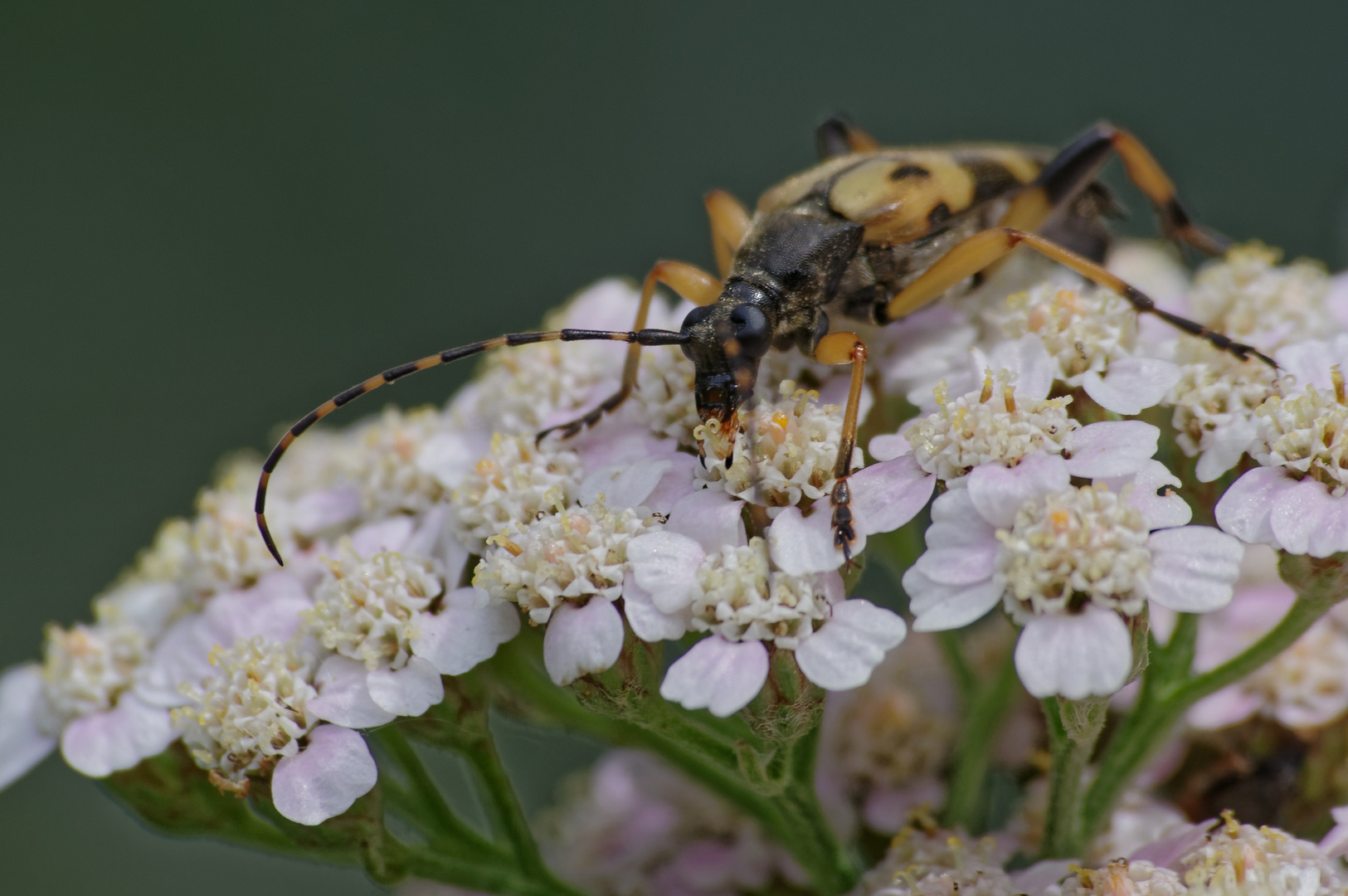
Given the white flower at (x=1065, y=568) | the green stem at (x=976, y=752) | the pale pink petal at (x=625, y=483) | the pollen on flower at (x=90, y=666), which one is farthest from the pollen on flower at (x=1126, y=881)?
the pollen on flower at (x=90, y=666)

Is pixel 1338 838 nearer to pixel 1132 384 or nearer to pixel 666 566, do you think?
pixel 1132 384

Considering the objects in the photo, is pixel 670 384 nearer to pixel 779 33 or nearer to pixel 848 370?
pixel 848 370

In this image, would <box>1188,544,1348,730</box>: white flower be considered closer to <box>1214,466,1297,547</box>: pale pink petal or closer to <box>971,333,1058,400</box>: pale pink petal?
<box>1214,466,1297,547</box>: pale pink petal

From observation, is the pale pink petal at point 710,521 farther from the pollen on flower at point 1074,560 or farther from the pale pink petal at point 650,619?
the pollen on flower at point 1074,560

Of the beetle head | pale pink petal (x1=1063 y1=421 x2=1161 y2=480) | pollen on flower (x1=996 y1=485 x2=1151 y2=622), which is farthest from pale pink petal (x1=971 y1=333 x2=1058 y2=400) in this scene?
the beetle head

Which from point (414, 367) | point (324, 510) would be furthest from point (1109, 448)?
point (324, 510)
